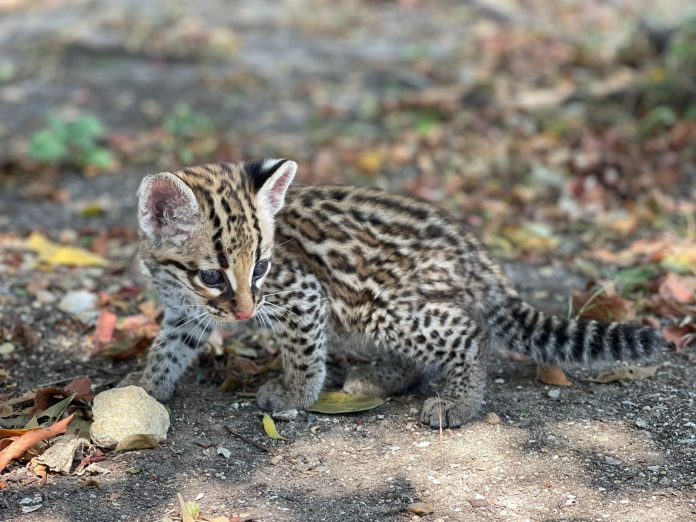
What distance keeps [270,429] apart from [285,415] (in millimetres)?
215

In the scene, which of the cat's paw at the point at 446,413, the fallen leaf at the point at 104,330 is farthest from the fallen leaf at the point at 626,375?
the fallen leaf at the point at 104,330

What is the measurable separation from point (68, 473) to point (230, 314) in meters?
1.21

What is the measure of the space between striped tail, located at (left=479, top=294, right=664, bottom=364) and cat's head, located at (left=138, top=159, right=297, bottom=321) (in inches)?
60.7

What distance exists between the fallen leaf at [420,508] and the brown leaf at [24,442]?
6.51 feet

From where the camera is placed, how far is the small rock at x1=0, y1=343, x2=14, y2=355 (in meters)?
6.16

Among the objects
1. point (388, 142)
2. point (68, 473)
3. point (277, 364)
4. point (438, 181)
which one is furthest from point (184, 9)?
point (68, 473)

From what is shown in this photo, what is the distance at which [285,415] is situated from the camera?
549 cm

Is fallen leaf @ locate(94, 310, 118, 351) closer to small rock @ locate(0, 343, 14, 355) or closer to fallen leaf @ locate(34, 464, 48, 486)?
small rock @ locate(0, 343, 14, 355)

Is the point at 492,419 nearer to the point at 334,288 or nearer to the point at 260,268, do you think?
the point at 334,288

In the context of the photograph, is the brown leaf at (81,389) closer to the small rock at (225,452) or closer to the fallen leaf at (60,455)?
the fallen leaf at (60,455)

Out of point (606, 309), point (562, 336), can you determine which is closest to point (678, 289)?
point (606, 309)

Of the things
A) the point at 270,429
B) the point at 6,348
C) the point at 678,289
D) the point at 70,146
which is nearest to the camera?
the point at 270,429

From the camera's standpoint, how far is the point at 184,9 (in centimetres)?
1716

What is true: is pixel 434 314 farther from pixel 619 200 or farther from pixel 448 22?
pixel 448 22
